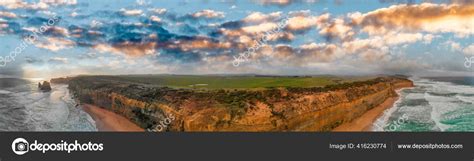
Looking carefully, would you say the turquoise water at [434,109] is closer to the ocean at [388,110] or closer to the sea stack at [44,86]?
the ocean at [388,110]

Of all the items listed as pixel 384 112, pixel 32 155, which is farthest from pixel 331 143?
pixel 32 155

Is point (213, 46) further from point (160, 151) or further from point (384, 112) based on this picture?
point (384, 112)

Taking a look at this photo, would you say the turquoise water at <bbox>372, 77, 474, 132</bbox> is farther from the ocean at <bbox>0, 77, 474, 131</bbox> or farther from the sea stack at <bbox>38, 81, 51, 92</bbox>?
the sea stack at <bbox>38, 81, 51, 92</bbox>

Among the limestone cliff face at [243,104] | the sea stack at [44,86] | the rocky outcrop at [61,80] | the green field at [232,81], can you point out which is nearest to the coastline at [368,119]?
the limestone cliff face at [243,104]

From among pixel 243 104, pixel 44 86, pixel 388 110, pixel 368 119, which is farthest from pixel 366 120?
pixel 44 86

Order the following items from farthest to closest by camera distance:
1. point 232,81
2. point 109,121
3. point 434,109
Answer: point 434,109 → point 109,121 → point 232,81

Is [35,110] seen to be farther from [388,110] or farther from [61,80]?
[388,110]
